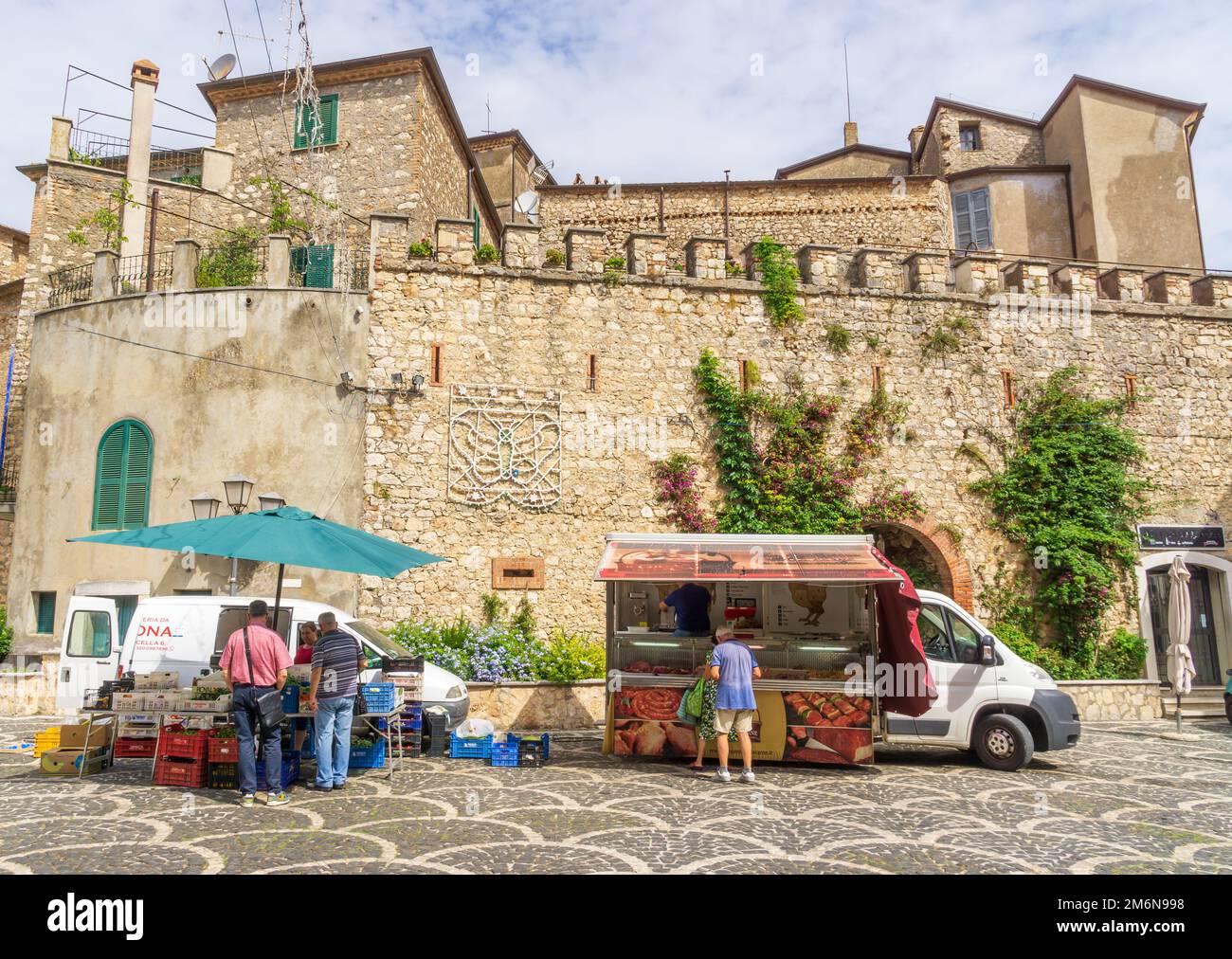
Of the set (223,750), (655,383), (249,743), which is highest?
(655,383)

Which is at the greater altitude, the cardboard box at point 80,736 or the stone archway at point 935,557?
the stone archway at point 935,557

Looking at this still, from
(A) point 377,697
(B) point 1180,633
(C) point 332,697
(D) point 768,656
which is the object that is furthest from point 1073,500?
(C) point 332,697

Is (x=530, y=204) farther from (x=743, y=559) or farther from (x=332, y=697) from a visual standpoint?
(x=332, y=697)

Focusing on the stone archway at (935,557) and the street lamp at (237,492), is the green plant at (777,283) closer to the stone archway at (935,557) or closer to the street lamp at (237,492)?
the stone archway at (935,557)

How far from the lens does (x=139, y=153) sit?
18.4 m

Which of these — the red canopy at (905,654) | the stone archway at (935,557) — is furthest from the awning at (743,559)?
the stone archway at (935,557)

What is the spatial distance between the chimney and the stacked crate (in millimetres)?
13196

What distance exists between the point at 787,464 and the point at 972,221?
10700 mm

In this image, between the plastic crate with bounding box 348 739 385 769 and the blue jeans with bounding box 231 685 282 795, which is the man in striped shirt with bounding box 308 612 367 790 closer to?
the blue jeans with bounding box 231 685 282 795

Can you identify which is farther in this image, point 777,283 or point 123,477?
point 777,283

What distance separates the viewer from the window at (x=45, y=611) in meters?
13.6

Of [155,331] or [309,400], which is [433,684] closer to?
[309,400]

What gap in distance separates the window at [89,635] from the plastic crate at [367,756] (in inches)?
221

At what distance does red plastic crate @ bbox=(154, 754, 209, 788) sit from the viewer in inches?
295
